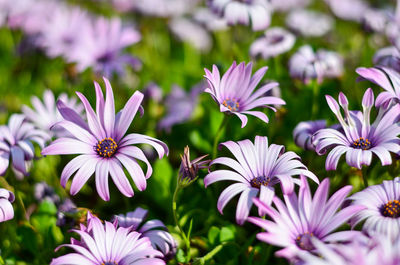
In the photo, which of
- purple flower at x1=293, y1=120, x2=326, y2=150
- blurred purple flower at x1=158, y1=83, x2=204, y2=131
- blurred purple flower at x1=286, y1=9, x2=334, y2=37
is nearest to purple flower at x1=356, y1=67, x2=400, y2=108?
purple flower at x1=293, y1=120, x2=326, y2=150

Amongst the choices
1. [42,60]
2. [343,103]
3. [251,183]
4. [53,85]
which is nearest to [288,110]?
[343,103]

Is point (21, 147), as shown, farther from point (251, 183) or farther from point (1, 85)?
point (1, 85)

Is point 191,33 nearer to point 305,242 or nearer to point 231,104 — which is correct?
point 231,104

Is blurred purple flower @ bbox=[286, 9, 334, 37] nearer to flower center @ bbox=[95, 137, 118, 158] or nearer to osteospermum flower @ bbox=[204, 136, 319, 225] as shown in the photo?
osteospermum flower @ bbox=[204, 136, 319, 225]

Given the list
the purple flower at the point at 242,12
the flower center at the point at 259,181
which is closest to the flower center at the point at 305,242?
the flower center at the point at 259,181

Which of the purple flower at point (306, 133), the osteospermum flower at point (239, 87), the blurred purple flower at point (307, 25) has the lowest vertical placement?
the purple flower at point (306, 133)

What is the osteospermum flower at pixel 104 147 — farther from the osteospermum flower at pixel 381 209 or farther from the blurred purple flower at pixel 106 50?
the blurred purple flower at pixel 106 50
